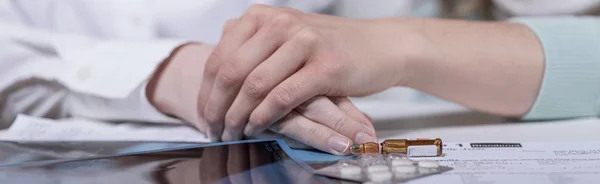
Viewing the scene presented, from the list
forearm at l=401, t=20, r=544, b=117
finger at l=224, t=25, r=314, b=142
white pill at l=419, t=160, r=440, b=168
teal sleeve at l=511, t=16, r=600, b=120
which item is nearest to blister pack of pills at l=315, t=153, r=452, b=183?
white pill at l=419, t=160, r=440, b=168

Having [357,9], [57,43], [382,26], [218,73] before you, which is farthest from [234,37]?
[357,9]

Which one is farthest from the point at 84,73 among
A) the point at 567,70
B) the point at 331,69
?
the point at 567,70

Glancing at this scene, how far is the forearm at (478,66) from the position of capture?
632mm

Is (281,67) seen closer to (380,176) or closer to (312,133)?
(312,133)

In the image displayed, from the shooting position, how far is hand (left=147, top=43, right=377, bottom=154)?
49cm

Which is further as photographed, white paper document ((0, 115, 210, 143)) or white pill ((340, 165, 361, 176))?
white paper document ((0, 115, 210, 143))

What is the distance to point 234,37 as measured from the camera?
553 millimetres

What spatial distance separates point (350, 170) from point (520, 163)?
0.12 m

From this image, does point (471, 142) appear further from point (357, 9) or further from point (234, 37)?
point (357, 9)

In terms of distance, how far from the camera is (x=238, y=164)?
0.43 metres

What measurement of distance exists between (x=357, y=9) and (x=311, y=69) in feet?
1.53

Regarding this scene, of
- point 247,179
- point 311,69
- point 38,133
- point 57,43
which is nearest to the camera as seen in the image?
point 247,179

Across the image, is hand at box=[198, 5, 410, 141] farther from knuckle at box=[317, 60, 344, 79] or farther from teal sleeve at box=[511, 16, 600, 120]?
teal sleeve at box=[511, 16, 600, 120]

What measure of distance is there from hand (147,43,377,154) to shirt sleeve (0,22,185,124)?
15 mm
